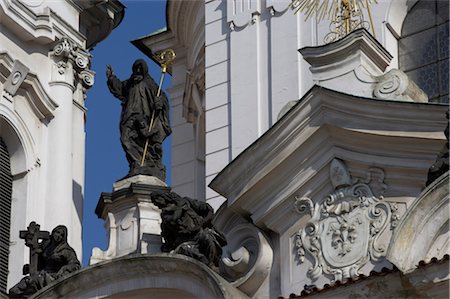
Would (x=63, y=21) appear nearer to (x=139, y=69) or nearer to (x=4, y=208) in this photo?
(x=4, y=208)

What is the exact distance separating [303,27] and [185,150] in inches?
115

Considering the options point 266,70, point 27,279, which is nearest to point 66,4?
point 266,70

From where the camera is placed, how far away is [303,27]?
15.9m

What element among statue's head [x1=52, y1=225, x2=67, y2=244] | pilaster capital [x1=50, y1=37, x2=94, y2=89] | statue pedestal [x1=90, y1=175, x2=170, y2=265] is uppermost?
pilaster capital [x1=50, y1=37, x2=94, y2=89]

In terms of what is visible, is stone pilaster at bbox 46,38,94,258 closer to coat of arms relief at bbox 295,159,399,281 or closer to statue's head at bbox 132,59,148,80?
statue's head at bbox 132,59,148,80

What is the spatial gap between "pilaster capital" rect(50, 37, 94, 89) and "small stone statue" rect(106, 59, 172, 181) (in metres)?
2.20

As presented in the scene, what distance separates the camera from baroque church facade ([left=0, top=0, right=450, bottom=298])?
12.7 metres

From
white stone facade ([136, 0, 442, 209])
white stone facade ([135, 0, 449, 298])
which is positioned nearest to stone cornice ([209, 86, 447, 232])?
white stone facade ([135, 0, 449, 298])

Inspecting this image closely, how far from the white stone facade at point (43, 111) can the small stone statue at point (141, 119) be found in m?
1.73

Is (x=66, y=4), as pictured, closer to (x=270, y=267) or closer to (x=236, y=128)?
(x=236, y=128)

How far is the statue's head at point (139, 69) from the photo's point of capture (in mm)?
16203

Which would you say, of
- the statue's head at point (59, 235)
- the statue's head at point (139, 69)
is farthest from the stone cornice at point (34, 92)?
the statue's head at point (59, 235)

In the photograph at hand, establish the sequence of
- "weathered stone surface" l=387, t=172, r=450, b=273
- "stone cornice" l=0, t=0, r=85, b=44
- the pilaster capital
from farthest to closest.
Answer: the pilaster capital, "stone cornice" l=0, t=0, r=85, b=44, "weathered stone surface" l=387, t=172, r=450, b=273

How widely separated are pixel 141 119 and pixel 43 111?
2.52 meters
